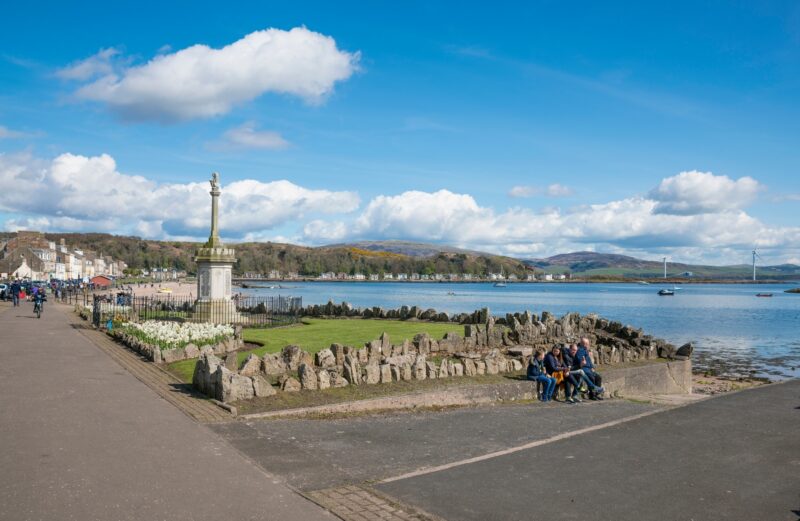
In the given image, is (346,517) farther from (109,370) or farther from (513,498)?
(109,370)

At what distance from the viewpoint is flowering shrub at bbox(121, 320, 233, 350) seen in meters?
21.0

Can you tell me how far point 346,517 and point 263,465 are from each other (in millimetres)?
2301

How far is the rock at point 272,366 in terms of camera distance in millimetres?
15867

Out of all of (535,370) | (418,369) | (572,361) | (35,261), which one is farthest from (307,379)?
(35,261)

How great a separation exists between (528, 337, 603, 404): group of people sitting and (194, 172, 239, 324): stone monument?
59.8ft

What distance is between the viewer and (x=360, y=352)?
1844 cm

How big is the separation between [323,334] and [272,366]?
1063 cm

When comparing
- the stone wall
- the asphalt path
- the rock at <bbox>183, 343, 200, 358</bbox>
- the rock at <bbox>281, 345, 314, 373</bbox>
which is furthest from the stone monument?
the asphalt path

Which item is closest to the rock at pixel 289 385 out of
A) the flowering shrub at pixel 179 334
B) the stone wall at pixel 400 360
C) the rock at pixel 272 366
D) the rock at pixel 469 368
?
the stone wall at pixel 400 360

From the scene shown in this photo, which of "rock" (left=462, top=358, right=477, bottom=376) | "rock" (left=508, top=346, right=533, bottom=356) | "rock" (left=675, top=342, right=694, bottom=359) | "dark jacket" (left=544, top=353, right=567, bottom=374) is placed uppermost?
"dark jacket" (left=544, top=353, right=567, bottom=374)

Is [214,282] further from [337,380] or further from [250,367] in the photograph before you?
[337,380]

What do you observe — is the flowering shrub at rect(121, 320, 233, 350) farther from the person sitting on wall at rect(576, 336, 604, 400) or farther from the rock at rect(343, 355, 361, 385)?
the person sitting on wall at rect(576, 336, 604, 400)

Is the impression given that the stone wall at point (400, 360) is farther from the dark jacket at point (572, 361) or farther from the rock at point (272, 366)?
the dark jacket at point (572, 361)

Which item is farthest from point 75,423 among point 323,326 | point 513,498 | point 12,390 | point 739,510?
point 323,326
